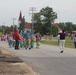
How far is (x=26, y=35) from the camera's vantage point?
33.0 meters

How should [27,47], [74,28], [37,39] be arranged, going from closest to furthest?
1. [27,47]
2. [37,39]
3. [74,28]

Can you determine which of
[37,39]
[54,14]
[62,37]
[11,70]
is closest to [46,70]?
[11,70]

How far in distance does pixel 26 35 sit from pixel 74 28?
168 meters

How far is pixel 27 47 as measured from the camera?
1294 inches

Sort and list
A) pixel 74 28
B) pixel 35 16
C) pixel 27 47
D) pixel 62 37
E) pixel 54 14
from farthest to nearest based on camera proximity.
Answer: pixel 74 28
pixel 54 14
pixel 35 16
pixel 27 47
pixel 62 37

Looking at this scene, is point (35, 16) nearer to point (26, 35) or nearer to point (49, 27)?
point (49, 27)

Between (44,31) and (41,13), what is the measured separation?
8114 millimetres

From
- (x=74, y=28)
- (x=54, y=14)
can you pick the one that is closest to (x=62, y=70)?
(x=54, y=14)

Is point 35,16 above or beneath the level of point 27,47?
above

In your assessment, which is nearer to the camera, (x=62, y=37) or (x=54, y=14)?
(x=62, y=37)

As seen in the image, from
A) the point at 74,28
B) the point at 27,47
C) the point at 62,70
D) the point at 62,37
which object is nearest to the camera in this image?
the point at 62,70

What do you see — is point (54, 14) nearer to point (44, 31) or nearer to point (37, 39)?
point (44, 31)

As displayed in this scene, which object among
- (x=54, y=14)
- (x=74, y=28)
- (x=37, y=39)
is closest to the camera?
(x=37, y=39)

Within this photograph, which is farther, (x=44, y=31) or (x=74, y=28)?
(x=74, y=28)
